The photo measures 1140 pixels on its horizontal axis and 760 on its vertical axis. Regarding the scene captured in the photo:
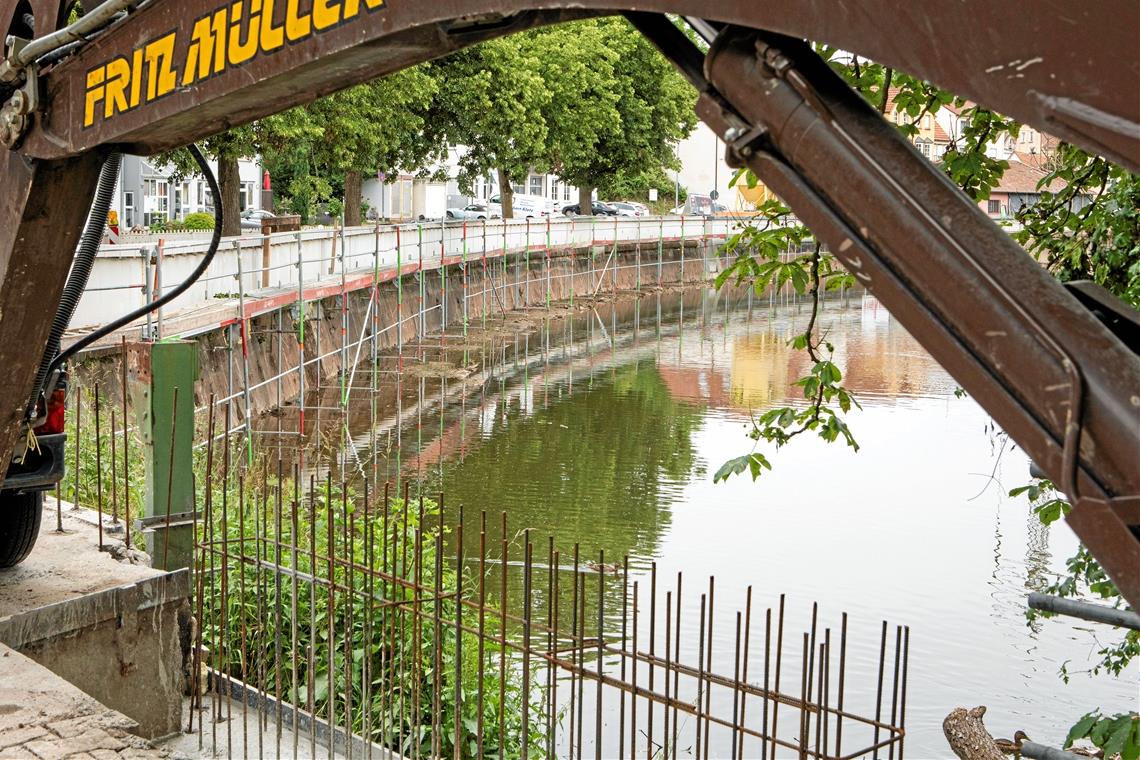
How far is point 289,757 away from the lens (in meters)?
6.25

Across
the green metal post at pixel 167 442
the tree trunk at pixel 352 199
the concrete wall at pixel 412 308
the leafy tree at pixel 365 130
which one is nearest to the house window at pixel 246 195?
the concrete wall at pixel 412 308

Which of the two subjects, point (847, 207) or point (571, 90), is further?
point (571, 90)

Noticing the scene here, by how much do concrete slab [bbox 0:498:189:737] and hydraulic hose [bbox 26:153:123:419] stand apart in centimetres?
109

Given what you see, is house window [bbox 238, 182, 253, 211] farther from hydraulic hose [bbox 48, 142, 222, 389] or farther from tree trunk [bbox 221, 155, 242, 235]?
hydraulic hose [bbox 48, 142, 222, 389]

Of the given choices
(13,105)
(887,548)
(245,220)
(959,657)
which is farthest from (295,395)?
(245,220)

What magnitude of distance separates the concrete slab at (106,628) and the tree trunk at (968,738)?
4.38 metres

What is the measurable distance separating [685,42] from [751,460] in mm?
3312

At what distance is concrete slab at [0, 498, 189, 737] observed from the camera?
18.8 feet

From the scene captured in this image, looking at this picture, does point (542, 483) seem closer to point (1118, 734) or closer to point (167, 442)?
point (167, 442)

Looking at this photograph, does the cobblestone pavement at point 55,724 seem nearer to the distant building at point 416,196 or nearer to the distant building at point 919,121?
the distant building at point 919,121

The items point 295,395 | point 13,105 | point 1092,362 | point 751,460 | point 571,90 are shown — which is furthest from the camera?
point 571,90

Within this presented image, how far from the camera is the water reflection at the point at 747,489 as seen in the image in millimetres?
12641

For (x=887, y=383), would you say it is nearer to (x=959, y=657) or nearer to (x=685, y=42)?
(x=959, y=657)


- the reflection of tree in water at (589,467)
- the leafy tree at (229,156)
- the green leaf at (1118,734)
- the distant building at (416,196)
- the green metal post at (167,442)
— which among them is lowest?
the reflection of tree in water at (589,467)
